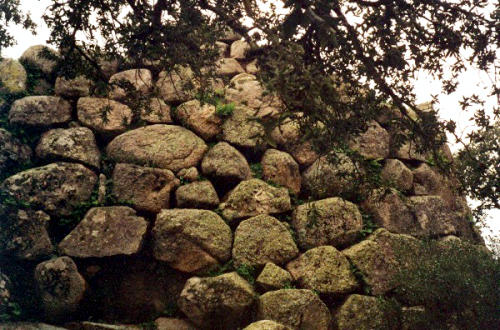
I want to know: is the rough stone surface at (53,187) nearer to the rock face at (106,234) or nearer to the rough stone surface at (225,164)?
the rock face at (106,234)

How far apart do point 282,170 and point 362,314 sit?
4.63 m

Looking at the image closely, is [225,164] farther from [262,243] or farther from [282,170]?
[262,243]

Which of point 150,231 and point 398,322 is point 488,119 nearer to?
point 398,322

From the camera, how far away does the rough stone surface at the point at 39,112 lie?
39.3ft

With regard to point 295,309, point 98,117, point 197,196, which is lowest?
point 295,309

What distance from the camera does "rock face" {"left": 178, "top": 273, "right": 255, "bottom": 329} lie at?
29.4 feet

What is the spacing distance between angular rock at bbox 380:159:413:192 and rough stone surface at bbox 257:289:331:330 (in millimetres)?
5391

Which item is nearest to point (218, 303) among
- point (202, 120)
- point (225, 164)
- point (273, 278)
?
point (273, 278)

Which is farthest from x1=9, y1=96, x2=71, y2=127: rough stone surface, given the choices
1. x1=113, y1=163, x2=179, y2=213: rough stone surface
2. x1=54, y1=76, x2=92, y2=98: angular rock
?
x1=113, y1=163, x2=179, y2=213: rough stone surface

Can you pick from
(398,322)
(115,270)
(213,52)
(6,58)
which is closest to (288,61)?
(213,52)

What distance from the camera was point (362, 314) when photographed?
30.1ft

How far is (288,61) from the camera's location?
3857 mm

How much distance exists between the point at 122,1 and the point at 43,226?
6459 mm

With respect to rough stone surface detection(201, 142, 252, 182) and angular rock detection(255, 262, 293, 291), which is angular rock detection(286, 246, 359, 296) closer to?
angular rock detection(255, 262, 293, 291)
